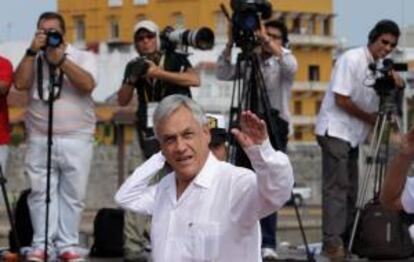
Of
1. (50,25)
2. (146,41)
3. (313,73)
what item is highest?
(50,25)

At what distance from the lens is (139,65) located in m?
9.51

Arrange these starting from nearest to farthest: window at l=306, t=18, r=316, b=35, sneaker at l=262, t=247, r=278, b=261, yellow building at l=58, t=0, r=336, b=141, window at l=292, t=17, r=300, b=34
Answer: sneaker at l=262, t=247, r=278, b=261, yellow building at l=58, t=0, r=336, b=141, window at l=292, t=17, r=300, b=34, window at l=306, t=18, r=316, b=35

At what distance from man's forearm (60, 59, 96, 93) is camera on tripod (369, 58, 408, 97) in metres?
1.95

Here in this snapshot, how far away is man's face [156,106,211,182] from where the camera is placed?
18.1 feet

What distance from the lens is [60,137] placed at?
9.57 meters

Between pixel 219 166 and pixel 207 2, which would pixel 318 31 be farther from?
pixel 219 166

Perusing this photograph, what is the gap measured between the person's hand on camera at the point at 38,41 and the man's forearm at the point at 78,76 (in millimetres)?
205

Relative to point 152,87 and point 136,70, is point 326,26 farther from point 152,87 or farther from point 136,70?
point 136,70

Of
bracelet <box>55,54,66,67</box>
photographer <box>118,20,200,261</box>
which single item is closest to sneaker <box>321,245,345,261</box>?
photographer <box>118,20,200,261</box>

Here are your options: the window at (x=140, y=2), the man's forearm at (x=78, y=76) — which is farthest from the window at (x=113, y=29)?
the man's forearm at (x=78, y=76)

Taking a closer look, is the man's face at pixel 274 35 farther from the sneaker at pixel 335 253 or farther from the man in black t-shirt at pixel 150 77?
the sneaker at pixel 335 253

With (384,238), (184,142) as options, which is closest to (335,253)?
(384,238)

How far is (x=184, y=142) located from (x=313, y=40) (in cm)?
7860

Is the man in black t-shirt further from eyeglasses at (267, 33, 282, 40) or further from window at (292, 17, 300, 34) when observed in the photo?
window at (292, 17, 300, 34)
